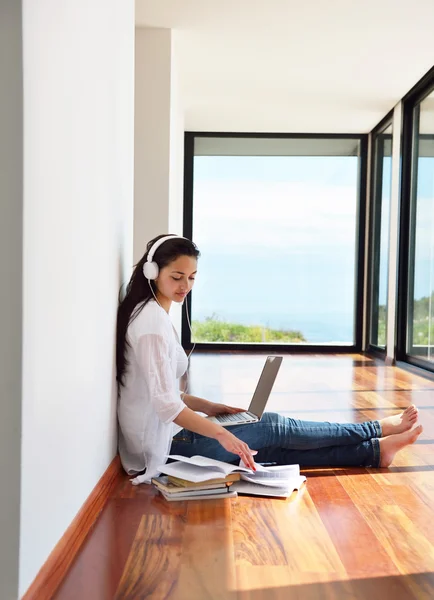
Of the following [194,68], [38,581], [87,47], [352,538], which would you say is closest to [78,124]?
[87,47]

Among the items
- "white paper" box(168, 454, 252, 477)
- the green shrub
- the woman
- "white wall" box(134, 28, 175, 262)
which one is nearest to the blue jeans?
the woman

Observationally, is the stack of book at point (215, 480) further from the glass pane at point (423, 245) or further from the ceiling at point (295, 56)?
the glass pane at point (423, 245)

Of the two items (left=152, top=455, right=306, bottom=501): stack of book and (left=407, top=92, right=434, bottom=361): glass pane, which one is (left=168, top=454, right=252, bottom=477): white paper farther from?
(left=407, top=92, right=434, bottom=361): glass pane

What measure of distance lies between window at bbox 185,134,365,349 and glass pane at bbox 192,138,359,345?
1cm

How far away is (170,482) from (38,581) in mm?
860

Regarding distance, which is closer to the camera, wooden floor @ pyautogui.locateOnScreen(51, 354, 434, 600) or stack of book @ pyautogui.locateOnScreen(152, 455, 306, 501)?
wooden floor @ pyautogui.locateOnScreen(51, 354, 434, 600)

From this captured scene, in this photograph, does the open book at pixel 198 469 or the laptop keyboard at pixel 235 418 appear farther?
the laptop keyboard at pixel 235 418

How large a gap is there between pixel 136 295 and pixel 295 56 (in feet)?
13.2

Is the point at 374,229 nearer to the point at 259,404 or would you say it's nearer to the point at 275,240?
the point at 275,240

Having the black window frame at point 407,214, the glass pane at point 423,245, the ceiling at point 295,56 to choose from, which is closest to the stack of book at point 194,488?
the ceiling at point 295,56

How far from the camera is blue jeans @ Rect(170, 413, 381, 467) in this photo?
244cm

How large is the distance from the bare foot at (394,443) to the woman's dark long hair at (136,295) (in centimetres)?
101

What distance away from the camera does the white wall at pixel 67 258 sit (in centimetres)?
131

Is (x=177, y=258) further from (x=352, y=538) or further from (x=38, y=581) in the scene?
(x=38, y=581)
